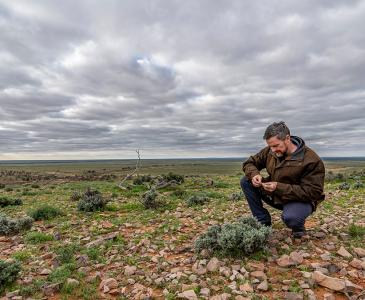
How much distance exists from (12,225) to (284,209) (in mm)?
6996

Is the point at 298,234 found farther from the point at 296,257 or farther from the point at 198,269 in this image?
the point at 198,269

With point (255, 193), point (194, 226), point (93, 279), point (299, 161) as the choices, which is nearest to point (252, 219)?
point (255, 193)

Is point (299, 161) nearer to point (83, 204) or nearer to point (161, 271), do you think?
point (161, 271)

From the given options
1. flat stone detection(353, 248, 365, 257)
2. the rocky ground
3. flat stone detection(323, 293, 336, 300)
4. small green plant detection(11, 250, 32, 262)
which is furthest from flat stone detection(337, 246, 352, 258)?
small green plant detection(11, 250, 32, 262)

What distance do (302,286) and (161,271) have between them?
2215 mm

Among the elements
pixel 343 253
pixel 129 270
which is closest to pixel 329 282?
pixel 343 253

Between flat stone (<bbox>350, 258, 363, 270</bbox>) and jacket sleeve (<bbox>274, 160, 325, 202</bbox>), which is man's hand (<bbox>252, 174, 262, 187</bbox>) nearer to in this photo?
jacket sleeve (<bbox>274, 160, 325, 202</bbox>)

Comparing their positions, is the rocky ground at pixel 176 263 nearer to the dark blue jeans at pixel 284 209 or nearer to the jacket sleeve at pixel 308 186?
the dark blue jeans at pixel 284 209

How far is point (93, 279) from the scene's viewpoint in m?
5.04

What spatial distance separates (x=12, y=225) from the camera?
27.6ft

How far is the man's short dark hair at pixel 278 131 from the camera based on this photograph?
228 inches

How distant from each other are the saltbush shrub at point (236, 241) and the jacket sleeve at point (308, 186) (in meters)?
0.81

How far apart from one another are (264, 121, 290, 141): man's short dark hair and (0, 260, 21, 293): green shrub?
16.0 ft

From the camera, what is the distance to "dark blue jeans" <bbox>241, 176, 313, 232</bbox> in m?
6.00
